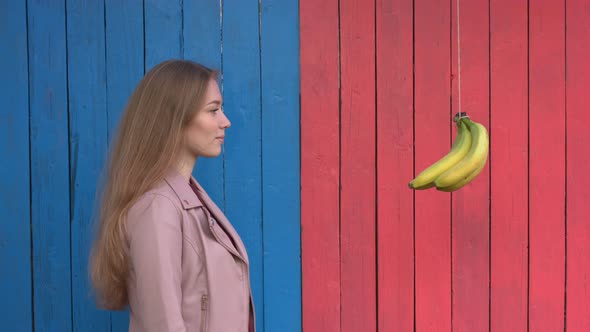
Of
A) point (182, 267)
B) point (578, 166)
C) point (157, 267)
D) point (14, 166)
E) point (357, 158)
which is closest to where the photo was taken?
point (157, 267)

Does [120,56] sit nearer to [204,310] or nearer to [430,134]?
[204,310]

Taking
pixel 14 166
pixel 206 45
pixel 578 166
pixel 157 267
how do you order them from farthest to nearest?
pixel 578 166 < pixel 206 45 < pixel 14 166 < pixel 157 267

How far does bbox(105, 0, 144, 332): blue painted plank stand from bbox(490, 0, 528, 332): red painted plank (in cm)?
164

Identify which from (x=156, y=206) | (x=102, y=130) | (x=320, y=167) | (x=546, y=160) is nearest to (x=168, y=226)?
(x=156, y=206)

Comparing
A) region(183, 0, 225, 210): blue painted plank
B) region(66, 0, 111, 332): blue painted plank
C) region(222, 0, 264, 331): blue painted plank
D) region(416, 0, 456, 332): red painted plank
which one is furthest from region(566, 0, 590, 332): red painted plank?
region(66, 0, 111, 332): blue painted plank

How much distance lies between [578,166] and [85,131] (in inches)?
89.9

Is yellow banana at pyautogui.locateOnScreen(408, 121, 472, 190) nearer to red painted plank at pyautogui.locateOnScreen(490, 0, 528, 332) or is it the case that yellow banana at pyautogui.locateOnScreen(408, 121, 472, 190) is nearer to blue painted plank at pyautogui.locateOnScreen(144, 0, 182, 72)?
red painted plank at pyautogui.locateOnScreen(490, 0, 528, 332)

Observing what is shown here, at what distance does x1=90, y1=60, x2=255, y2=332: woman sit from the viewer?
6.12ft

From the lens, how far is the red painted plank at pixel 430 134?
2.85 m

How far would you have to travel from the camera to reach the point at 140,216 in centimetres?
192

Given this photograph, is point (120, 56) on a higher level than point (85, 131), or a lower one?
higher

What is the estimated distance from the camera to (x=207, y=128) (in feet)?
6.96

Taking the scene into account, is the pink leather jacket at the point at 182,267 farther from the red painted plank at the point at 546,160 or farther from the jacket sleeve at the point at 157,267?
the red painted plank at the point at 546,160

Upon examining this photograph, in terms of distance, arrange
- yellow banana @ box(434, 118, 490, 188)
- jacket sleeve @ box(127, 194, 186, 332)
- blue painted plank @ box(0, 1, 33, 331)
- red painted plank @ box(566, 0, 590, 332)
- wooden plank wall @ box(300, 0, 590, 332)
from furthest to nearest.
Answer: red painted plank @ box(566, 0, 590, 332) < wooden plank wall @ box(300, 0, 590, 332) < blue painted plank @ box(0, 1, 33, 331) < yellow banana @ box(434, 118, 490, 188) < jacket sleeve @ box(127, 194, 186, 332)
